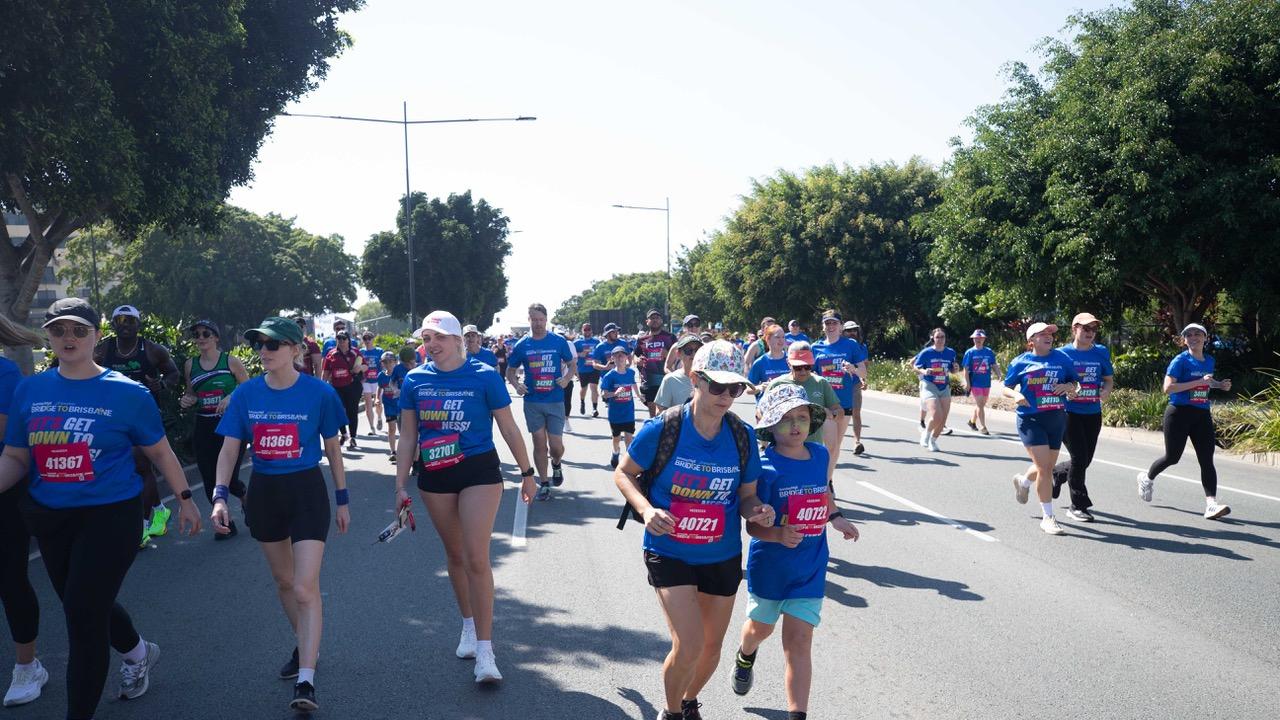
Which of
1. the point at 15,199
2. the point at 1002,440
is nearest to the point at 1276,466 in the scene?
the point at 1002,440

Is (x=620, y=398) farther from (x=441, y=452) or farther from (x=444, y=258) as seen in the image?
(x=444, y=258)

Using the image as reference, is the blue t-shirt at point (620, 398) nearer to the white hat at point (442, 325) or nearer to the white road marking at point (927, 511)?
the white road marking at point (927, 511)

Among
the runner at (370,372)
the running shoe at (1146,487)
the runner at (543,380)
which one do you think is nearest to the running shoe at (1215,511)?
the running shoe at (1146,487)

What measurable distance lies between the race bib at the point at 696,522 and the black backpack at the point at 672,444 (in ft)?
0.51

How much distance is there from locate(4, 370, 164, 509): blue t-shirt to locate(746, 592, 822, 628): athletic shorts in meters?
2.81

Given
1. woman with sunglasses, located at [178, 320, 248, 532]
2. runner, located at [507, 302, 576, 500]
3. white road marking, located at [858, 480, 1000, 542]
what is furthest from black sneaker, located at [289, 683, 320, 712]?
white road marking, located at [858, 480, 1000, 542]

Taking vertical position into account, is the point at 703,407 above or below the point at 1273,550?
above

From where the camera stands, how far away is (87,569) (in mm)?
4020

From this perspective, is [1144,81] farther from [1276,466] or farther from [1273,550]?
[1273,550]

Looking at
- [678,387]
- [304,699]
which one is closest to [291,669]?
[304,699]

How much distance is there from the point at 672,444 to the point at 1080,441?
20.0 feet

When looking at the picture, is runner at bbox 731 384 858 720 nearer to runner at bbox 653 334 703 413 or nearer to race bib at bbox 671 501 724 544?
race bib at bbox 671 501 724 544

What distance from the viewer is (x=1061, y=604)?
6.05 metres

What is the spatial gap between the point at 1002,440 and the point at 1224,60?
8904 millimetres
